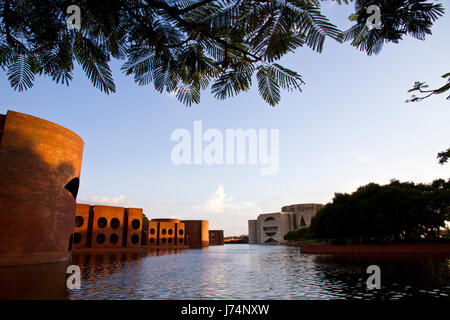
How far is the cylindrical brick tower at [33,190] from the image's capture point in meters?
19.4

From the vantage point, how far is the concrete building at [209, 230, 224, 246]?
14512cm

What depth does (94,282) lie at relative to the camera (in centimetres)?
1370

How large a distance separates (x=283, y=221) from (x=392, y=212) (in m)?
125

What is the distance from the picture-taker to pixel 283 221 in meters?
159

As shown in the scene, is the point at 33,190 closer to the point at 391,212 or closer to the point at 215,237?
the point at 391,212

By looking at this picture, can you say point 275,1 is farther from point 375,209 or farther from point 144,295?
point 375,209

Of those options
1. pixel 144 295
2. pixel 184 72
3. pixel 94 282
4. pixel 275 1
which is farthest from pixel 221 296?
pixel 275 1

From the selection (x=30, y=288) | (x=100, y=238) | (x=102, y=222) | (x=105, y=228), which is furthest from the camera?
(x=102, y=222)

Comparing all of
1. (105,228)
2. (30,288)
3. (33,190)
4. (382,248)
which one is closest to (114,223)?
(105,228)

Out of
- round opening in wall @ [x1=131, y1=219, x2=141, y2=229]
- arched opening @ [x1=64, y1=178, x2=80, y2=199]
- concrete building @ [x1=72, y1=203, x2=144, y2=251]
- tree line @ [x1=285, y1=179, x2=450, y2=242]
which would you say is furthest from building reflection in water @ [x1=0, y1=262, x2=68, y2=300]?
round opening in wall @ [x1=131, y1=219, x2=141, y2=229]

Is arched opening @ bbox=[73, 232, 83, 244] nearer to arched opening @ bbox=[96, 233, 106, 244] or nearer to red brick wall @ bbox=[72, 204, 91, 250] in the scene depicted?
red brick wall @ bbox=[72, 204, 91, 250]

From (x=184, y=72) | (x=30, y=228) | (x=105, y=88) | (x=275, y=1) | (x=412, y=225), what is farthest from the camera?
(x=412, y=225)

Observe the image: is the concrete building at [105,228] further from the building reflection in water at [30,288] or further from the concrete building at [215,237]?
the concrete building at [215,237]
